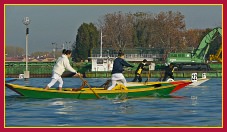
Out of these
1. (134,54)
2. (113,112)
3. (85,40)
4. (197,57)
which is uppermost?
(85,40)

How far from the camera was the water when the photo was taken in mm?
15961

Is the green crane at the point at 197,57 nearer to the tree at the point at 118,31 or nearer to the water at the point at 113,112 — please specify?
the tree at the point at 118,31

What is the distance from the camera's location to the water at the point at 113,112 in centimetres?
1596

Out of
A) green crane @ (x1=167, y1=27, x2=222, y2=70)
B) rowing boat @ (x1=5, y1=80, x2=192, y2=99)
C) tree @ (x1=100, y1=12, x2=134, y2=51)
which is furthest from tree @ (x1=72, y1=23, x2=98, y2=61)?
rowing boat @ (x1=5, y1=80, x2=192, y2=99)

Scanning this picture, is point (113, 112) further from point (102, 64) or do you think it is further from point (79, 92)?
point (102, 64)

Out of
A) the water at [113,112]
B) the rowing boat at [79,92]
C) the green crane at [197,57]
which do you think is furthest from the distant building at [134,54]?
the water at [113,112]

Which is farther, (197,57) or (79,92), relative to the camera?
(197,57)

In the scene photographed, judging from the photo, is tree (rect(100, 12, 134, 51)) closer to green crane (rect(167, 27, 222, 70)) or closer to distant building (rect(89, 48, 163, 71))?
distant building (rect(89, 48, 163, 71))

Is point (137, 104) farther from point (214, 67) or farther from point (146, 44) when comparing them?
point (146, 44)

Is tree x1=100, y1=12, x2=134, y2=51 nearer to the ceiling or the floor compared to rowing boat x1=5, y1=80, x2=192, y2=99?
nearer to the ceiling

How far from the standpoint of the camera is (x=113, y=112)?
61.6ft

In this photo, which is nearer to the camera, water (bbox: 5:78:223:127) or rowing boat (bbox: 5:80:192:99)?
water (bbox: 5:78:223:127)

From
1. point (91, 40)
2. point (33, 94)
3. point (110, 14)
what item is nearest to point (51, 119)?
point (33, 94)

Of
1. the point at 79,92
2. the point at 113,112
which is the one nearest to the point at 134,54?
the point at 79,92
